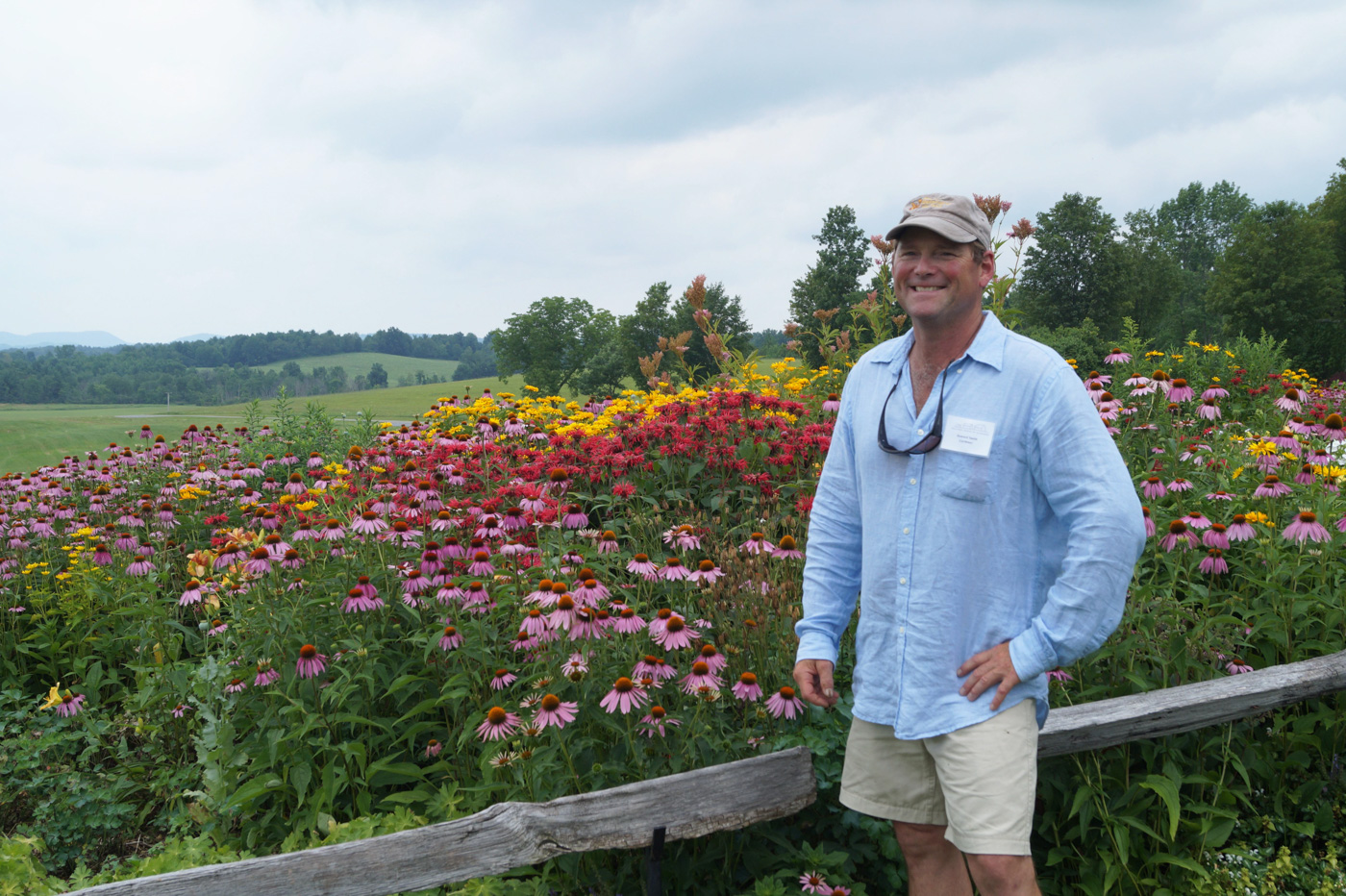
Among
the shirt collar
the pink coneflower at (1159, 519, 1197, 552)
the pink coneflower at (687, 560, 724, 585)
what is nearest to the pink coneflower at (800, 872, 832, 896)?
the pink coneflower at (687, 560, 724, 585)

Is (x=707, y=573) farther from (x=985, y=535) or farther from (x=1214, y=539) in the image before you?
(x=1214, y=539)

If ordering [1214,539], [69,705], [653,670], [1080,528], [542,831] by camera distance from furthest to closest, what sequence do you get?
1. [69,705]
2. [1214,539]
3. [653,670]
4. [542,831]
5. [1080,528]

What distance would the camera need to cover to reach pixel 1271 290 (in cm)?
3142

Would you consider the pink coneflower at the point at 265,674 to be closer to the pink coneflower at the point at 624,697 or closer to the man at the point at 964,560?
the pink coneflower at the point at 624,697

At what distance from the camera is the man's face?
5.84ft

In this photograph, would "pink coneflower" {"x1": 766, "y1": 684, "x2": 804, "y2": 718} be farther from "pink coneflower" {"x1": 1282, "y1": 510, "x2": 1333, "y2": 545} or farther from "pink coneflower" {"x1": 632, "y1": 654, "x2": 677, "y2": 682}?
"pink coneflower" {"x1": 1282, "y1": 510, "x2": 1333, "y2": 545}

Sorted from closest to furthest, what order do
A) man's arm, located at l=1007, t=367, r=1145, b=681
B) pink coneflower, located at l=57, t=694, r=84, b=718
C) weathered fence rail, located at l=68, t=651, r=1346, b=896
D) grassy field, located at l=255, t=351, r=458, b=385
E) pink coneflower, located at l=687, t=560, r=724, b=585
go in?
1. man's arm, located at l=1007, t=367, r=1145, b=681
2. weathered fence rail, located at l=68, t=651, r=1346, b=896
3. pink coneflower, located at l=687, t=560, r=724, b=585
4. pink coneflower, located at l=57, t=694, r=84, b=718
5. grassy field, located at l=255, t=351, r=458, b=385

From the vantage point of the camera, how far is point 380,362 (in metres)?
91.6

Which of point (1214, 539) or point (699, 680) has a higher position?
point (1214, 539)

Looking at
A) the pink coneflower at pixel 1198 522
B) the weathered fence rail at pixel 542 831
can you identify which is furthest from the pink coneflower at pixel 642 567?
the pink coneflower at pixel 1198 522

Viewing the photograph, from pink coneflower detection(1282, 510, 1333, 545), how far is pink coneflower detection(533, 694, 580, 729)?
8.66 ft

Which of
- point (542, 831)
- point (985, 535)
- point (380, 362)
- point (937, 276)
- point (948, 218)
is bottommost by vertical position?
point (542, 831)

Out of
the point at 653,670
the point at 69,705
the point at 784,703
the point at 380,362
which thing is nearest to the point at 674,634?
the point at 653,670

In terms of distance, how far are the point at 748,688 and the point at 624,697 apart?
43 centimetres
